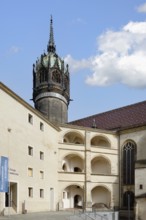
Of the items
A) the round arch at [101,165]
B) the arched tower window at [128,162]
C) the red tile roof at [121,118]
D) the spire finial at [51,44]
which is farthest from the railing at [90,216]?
the spire finial at [51,44]

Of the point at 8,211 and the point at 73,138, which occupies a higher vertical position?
the point at 73,138

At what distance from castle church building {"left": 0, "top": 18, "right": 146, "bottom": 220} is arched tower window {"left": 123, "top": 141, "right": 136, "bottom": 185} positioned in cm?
14

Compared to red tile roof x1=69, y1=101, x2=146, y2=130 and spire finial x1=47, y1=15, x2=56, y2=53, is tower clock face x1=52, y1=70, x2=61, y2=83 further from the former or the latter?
red tile roof x1=69, y1=101, x2=146, y2=130

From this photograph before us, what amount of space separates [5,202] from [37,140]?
9.00m

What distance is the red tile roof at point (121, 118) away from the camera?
58.9m

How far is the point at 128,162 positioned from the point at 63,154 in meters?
9.74

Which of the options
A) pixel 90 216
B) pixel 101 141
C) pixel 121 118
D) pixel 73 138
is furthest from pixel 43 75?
pixel 90 216

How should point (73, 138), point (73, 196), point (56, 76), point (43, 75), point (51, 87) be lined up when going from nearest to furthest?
point (73, 196)
point (73, 138)
point (51, 87)
point (56, 76)
point (43, 75)

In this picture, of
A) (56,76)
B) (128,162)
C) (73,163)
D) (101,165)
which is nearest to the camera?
(128,162)

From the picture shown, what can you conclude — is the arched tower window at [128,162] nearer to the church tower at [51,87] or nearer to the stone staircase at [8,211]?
the church tower at [51,87]

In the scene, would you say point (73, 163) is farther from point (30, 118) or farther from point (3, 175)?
point (3, 175)

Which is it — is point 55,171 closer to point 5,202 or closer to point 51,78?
point 5,202

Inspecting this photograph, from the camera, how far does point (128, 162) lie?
55.3m

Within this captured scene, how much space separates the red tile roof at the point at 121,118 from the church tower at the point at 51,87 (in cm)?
524
